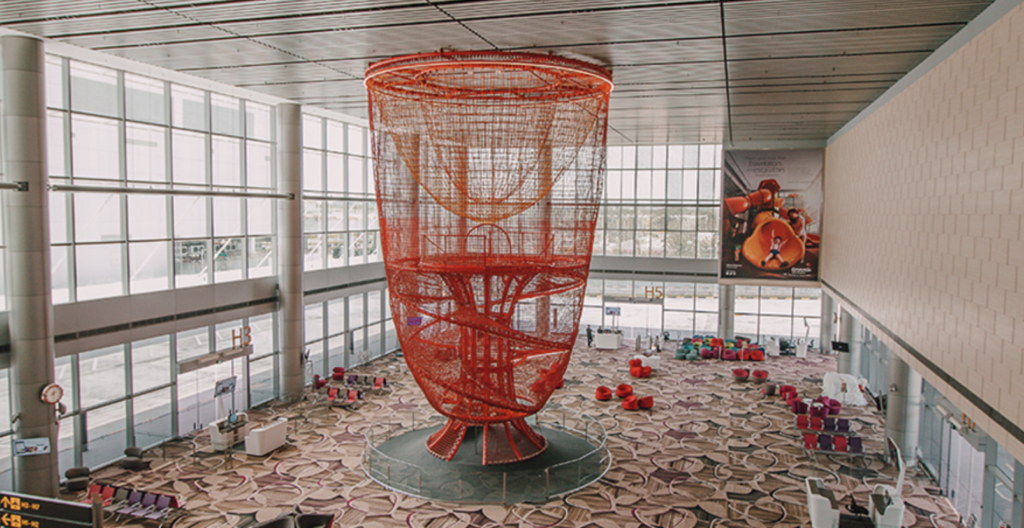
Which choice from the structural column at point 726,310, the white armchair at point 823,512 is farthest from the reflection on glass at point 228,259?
the structural column at point 726,310

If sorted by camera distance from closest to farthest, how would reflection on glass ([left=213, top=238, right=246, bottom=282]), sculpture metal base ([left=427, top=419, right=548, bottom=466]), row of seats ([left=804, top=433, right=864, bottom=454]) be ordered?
1. sculpture metal base ([left=427, top=419, right=548, bottom=466])
2. row of seats ([left=804, top=433, right=864, bottom=454])
3. reflection on glass ([left=213, top=238, right=246, bottom=282])

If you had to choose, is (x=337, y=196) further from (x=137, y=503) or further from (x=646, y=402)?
(x=137, y=503)

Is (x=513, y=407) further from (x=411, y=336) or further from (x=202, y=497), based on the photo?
(x=202, y=497)

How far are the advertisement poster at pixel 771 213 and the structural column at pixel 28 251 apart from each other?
22.5 m

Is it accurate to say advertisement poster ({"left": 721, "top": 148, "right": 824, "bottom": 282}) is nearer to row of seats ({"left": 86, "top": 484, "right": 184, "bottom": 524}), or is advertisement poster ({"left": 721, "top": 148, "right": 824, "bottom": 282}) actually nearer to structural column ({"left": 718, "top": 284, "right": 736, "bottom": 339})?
structural column ({"left": 718, "top": 284, "right": 736, "bottom": 339})

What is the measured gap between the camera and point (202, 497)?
1309 cm

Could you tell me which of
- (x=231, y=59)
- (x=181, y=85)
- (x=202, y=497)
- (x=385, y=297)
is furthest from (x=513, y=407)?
(x=385, y=297)

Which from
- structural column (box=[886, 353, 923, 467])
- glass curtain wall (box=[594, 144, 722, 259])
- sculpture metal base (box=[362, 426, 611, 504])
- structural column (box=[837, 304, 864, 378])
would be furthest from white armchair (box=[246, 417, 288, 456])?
glass curtain wall (box=[594, 144, 722, 259])

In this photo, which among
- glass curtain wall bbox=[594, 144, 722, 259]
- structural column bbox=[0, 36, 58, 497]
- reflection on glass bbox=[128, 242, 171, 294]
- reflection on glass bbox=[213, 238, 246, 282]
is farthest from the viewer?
glass curtain wall bbox=[594, 144, 722, 259]

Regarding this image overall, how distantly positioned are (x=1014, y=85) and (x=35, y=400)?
16.2 metres

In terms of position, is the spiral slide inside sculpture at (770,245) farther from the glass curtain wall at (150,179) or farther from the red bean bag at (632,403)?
the glass curtain wall at (150,179)

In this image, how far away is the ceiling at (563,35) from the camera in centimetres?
909

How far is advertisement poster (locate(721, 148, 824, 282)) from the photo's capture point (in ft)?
84.8

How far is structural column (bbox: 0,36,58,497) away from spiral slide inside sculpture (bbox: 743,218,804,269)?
23.1 m
